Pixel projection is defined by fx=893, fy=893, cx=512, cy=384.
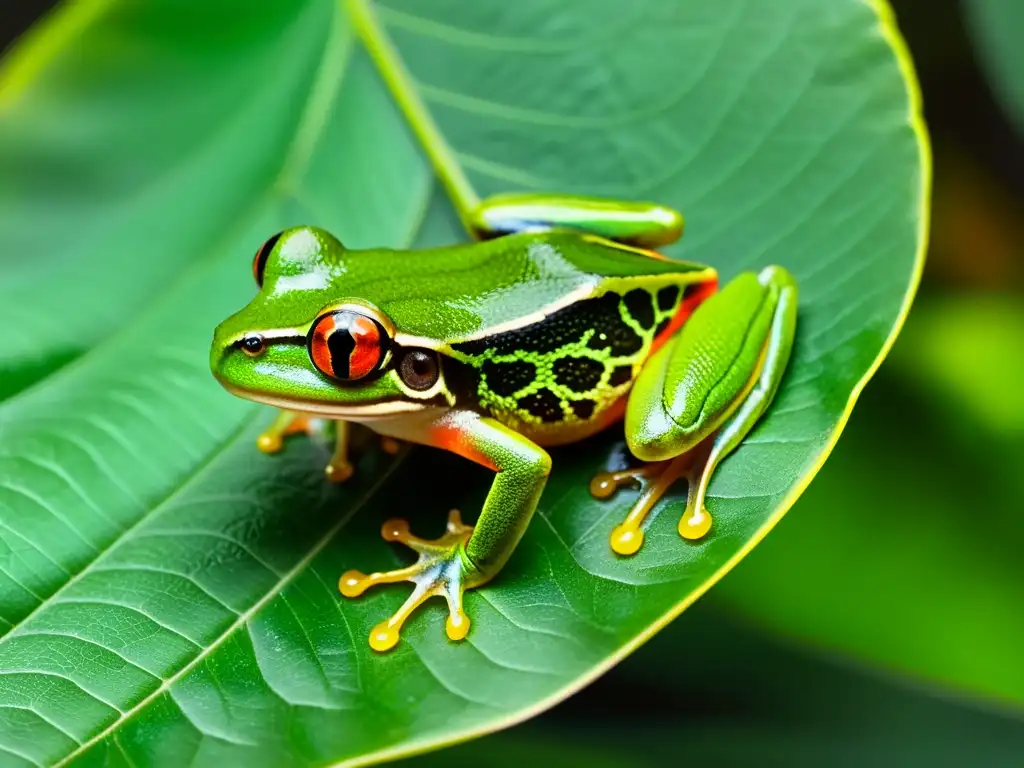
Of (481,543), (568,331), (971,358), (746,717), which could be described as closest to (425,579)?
(481,543)

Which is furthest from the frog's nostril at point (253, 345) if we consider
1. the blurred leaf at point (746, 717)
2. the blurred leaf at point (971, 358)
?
the blurred leaf at point (971, 358)

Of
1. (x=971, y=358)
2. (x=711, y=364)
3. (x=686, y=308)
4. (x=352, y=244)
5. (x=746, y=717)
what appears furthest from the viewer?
(x=971, y=358)

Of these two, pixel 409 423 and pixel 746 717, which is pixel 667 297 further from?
pixel 746 717

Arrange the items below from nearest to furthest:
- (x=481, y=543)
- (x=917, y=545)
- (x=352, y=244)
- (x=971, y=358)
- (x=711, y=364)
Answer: (x=481, y=543), (x=711, y=364), (x=352, y=244), (x=917, y=545), (x=971, y=358)

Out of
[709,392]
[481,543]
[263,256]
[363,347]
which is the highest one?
[263,256]

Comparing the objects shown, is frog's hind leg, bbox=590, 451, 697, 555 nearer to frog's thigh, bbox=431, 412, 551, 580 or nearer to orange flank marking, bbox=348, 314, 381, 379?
frog's thigh, bbox=431, 412, 551, 580

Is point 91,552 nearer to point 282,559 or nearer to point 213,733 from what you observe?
point 282,559
